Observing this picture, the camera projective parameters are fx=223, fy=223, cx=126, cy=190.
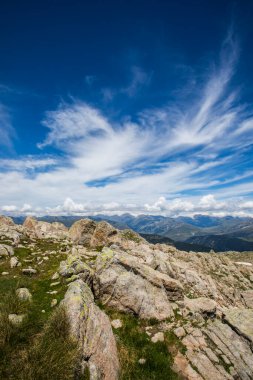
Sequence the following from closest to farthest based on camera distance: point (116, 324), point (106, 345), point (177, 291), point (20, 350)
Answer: point (20, 350) → point (106, 345) → point (116, 324) → point (177, 291)

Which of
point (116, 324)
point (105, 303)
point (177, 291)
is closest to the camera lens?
point (116, 324)

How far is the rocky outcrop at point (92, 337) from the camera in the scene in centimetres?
1229

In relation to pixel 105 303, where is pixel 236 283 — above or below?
below

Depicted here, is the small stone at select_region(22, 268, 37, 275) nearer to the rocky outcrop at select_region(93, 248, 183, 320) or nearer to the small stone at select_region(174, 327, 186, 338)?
the rocky outcrop at select_region(93, 248, 183, 320)

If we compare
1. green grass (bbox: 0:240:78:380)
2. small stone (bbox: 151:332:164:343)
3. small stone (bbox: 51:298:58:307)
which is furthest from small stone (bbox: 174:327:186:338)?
green grass (bbox: 0:240:78:380)

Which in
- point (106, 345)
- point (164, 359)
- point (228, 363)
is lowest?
point (228, 363)

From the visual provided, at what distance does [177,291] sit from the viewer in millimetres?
26500

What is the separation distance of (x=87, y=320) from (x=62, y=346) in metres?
3.89

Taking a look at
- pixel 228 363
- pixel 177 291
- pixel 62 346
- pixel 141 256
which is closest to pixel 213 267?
pixel 141 256

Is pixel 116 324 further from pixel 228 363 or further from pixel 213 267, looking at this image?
pixel 213 267

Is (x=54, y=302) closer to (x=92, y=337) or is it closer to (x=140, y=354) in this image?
(x=92, y=337)

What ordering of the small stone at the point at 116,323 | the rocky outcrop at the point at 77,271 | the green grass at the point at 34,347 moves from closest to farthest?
the green grass at the point at 34,347 → the small stone at the point at 116,323 → the rocky outcrop at the point at 77,271

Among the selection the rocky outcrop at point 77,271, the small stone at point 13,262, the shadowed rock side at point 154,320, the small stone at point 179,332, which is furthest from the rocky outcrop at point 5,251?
the small stone at point 179,332

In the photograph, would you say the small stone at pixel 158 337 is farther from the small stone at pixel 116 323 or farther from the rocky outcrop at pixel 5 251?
the rocky outcrop at pixel 5 251
